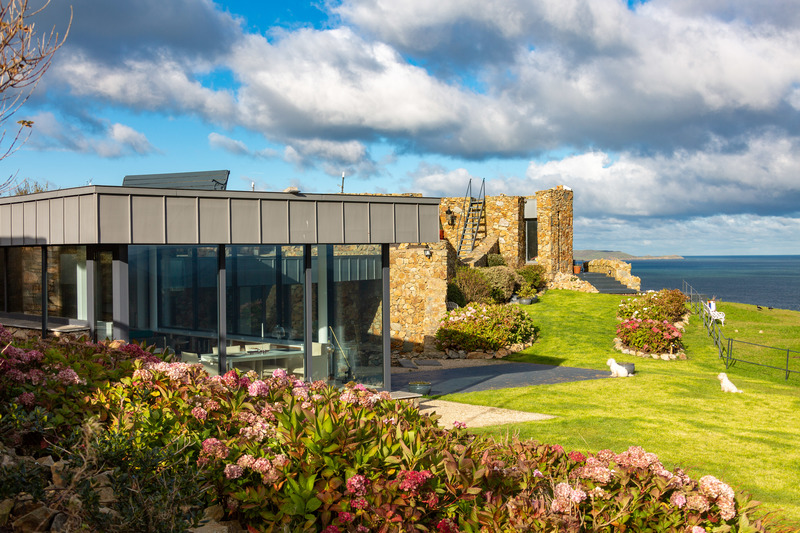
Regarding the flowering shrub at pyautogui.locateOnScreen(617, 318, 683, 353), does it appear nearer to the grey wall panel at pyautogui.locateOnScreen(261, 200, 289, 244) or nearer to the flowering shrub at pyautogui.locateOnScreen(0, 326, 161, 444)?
the grey wall panel at pyautogui.locateOnScreen(261, 200, 289, 244)

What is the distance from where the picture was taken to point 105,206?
677 cm

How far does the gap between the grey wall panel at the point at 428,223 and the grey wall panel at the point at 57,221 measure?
5.39 metres

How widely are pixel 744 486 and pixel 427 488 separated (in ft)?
15.3

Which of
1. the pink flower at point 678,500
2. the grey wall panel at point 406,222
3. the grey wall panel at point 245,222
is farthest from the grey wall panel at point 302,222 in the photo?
the pink flower at point 678,500

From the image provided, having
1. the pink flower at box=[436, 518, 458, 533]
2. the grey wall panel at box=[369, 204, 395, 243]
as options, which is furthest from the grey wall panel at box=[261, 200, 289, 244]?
the pink flower at box=[436, 518, 458, 533]

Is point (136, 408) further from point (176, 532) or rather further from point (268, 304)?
point (268, 304)

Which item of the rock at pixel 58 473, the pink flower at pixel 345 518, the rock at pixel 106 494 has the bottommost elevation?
the pink flower at pixel 345 518

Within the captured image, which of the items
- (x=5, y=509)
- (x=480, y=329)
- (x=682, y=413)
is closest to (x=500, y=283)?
(x=480, y=329)

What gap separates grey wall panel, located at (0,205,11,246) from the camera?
8.46 metres

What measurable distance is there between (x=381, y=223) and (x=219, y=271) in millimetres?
2803

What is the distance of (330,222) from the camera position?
8.98 meters

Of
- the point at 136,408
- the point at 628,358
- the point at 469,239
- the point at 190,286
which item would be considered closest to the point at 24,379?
the point at 136,408

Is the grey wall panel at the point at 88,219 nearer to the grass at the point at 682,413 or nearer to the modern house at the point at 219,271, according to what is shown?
the modern house at the point at 219,271

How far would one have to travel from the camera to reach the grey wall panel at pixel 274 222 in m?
8.23
